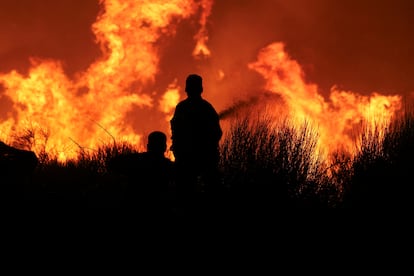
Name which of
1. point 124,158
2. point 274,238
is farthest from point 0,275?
point 274,238

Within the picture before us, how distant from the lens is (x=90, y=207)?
249 inches

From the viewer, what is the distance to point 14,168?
6984 mm

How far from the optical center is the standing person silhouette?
18.6ft

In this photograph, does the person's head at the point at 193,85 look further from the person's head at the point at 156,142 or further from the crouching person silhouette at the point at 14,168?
the crouching person silhouette at the point at 14,168

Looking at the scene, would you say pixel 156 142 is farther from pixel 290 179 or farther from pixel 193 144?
pixel 290 179

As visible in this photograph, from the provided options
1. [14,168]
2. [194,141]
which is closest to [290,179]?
[194,141]

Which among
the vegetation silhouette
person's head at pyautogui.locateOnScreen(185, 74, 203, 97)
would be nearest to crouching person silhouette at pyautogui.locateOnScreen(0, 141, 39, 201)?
the vegetation silhouette

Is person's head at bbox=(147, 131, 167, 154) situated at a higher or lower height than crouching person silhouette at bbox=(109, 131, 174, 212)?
higher

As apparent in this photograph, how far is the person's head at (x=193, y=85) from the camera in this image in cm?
566

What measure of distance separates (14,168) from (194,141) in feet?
10.8

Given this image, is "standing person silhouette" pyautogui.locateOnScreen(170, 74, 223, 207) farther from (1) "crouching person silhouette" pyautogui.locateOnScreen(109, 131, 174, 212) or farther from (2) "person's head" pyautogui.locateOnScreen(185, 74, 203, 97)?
(1) "crouching person silhouette" pyautogui.locateOnScreen(109, 131, 174, 212)

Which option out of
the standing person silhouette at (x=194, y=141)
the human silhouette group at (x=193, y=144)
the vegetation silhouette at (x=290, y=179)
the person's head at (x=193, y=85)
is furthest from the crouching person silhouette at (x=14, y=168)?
the person's head at (x=193, y=85)

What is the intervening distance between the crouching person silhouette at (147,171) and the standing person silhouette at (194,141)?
0.51 metres

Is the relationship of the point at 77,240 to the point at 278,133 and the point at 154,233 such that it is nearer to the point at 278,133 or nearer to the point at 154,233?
the point at 154,233
